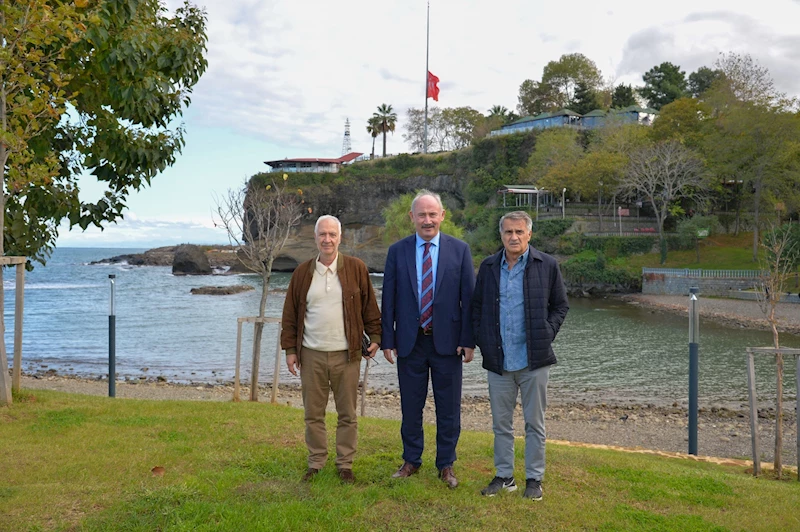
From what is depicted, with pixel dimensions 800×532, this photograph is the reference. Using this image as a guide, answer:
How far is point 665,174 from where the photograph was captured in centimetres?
4784

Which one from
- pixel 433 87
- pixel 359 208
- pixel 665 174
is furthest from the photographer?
pixel 359 208

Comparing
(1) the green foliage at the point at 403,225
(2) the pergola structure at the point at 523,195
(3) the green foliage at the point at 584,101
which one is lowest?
(1) the green foliage at the point at 403,225

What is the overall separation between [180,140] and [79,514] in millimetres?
Result: 5631

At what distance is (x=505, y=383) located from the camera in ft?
15.6

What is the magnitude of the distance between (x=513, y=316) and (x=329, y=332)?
4.64 ft

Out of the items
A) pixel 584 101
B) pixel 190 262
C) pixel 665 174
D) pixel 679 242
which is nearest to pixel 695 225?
pixel 679 242

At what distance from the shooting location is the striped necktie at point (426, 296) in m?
4.81

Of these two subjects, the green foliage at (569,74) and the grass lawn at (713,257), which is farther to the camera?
the green foliage at (569,74)

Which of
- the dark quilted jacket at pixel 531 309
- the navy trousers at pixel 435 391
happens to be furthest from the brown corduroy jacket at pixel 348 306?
the dark quilted jacket at pixel 531 309

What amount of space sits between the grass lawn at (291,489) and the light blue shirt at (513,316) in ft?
3.32

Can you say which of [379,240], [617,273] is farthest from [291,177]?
[617,273]

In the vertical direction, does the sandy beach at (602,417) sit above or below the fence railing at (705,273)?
below

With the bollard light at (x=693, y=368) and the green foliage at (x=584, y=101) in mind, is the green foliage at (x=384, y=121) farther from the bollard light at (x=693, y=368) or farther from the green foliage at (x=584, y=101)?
the bollard light at (x=693, y=368)

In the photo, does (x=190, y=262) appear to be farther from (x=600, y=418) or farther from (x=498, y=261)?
(x=498, y=261)
